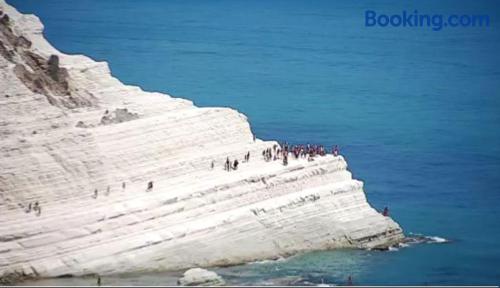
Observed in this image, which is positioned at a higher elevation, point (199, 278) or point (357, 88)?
point (357, 88)

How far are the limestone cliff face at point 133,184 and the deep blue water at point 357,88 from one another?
172 centimetres

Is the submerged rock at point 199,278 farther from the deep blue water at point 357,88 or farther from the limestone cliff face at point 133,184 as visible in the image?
the limestone cliff face at point 133,184

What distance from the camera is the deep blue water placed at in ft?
289

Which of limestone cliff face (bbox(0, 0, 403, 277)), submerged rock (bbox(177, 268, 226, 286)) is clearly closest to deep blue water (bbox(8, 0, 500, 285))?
limestone cliff face (bbox(0, 0, 403, 277))

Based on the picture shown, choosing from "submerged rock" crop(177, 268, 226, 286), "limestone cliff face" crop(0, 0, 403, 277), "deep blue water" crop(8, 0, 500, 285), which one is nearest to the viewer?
"submerged rock" crop(177, 268, 226, 286)

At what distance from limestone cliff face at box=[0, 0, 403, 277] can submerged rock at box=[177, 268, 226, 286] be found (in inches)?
108

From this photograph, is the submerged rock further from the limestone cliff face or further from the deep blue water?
the limestone cliff face

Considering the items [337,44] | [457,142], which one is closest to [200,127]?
[457,142]

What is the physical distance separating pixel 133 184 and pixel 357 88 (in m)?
48.9

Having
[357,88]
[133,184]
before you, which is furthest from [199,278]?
[357,88]

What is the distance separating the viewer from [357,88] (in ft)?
429

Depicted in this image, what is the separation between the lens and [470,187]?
100438mm

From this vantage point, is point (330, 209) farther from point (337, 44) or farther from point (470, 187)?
point (337, 44)

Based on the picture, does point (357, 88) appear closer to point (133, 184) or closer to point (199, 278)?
point (133, 184)
